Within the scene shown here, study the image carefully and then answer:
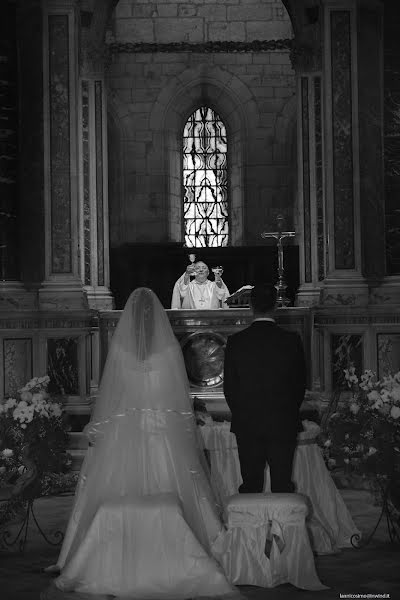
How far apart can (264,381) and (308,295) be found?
7.94 meters

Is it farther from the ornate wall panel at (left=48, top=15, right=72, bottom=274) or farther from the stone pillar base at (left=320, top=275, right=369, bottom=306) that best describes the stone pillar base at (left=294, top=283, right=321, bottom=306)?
the ornate wall panel at (left=48, top=15, right=72, bottom=274)

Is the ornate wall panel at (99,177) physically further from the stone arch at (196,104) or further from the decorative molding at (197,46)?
the stone arch at (196,104)

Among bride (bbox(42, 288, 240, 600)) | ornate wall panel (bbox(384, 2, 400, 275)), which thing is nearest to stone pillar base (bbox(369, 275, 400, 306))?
ornate wall panel (bbox(384, 2, 400, 275))

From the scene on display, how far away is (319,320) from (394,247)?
1.24 metres

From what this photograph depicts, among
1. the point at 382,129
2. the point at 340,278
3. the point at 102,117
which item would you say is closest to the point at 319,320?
the point at 340,278

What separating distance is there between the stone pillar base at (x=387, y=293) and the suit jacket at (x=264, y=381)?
5797 millimetres

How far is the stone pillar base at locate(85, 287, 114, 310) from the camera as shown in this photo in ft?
47.2

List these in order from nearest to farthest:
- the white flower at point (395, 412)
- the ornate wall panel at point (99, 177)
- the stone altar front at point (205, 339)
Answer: the white flower at point (395, 412) < the stone altar front at point (205, 339) < the ornate wall panel at point (99, 177)

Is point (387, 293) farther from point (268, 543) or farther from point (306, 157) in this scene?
point (268, 543)

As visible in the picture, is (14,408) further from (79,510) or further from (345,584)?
(345,584)

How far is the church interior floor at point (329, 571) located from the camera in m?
6.14

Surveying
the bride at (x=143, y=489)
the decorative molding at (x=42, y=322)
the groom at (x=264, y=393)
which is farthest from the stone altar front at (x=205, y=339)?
the groom at (x=264, y=393)

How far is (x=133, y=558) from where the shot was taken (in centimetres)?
612

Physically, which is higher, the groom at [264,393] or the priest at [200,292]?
the priest at [200,292]
